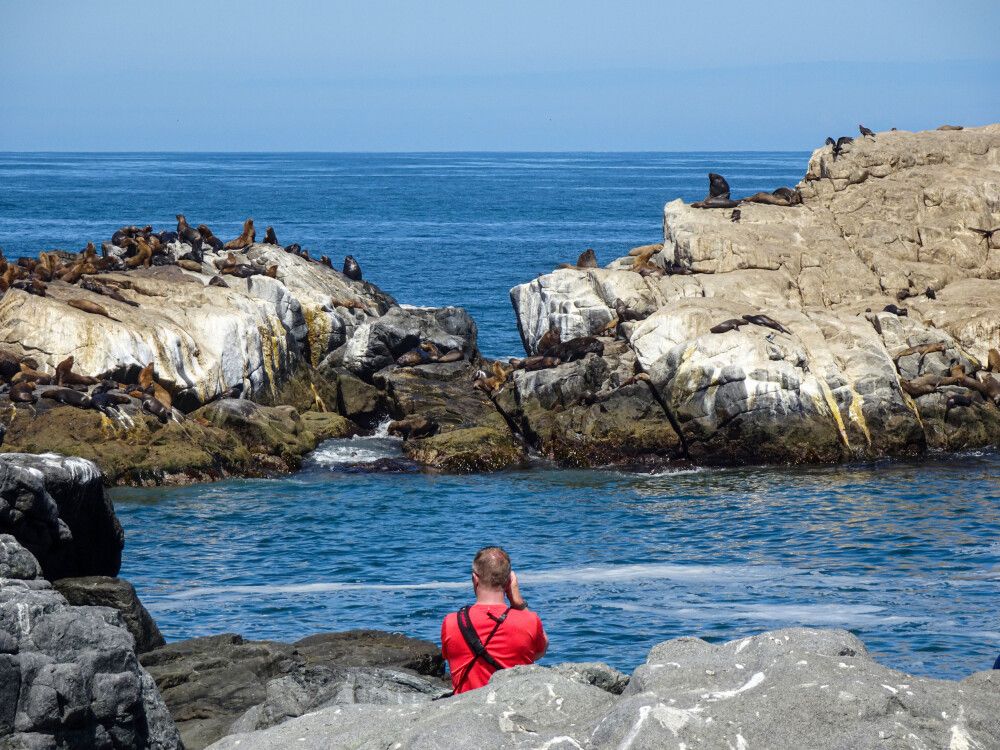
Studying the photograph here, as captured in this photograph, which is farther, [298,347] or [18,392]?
[298,347]

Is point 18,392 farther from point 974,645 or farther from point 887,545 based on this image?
point 974,645

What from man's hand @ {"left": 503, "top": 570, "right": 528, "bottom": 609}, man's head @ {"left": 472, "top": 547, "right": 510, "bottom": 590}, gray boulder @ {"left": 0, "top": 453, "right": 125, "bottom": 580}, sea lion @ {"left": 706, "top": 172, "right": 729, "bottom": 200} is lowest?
gray boulder @ {"left": 0, "top": 453, "right": 125, "bottom": 580}

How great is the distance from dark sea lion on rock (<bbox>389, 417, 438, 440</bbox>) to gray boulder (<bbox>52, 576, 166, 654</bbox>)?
14688 mm

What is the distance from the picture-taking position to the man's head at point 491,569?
6.61 m

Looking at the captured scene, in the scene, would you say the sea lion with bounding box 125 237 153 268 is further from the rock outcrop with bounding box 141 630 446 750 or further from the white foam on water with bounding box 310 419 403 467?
the rock outcrop with bounding box 141 630 446 750

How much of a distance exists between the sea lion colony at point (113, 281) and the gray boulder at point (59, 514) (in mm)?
10195

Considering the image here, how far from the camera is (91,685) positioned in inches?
326

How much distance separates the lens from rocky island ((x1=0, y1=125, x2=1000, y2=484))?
83.4 feet

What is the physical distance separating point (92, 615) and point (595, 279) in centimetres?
2296

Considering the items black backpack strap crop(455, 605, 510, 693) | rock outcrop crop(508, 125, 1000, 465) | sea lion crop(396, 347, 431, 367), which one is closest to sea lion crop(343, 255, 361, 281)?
rock outcrop crop(508, 125, 1000, 465)

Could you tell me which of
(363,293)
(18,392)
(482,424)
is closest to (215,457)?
(18,392)

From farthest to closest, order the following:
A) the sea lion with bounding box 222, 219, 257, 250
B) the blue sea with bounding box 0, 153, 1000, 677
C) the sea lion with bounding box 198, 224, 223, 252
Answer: the sea lion with bounding box 222, 219, 257, 250 < the sea lion with bounding box 198, 224, 223, 252 < the blue sea with bounding box 0, 153, 1000, 677

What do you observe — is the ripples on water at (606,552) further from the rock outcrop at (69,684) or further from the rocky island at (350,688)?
the rock outcrop at (69,684)

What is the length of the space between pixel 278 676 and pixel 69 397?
14669 mm
